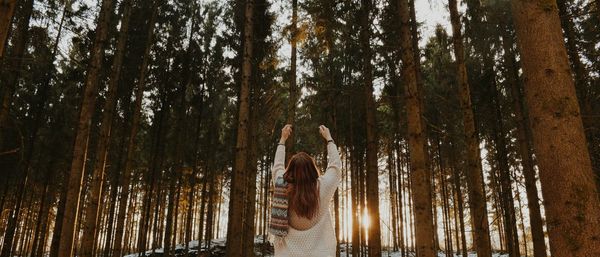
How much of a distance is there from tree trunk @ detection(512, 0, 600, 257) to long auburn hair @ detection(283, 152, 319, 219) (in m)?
1.53

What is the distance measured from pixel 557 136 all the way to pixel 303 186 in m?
1.73

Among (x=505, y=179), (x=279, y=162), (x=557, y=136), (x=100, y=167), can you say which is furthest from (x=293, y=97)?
(x=505, y=179)

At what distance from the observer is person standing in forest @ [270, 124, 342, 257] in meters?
2.74

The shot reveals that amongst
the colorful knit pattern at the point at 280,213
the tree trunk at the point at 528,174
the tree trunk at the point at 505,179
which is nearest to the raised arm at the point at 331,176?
the colorful knit pattern at the point at 280,213

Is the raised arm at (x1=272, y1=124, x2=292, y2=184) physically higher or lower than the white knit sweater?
higher

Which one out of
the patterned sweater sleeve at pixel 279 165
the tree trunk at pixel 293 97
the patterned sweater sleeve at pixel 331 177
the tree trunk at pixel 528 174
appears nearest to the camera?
the patterned sweater sleeve at pixel 331 177

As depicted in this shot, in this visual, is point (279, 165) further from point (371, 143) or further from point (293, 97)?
point (371, 143)

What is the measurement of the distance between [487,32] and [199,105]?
1246cm

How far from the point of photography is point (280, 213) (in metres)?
2.81

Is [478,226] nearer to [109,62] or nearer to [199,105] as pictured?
[109,62]

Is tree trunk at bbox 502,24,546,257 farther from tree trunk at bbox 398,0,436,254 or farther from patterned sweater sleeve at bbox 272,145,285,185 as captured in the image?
patterned sweater sleeve at bbox 272,145,285,185

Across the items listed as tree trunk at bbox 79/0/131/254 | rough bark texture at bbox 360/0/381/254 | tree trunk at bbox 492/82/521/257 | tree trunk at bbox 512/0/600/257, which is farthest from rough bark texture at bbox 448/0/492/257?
tree trunk at bbox 79/0/131/254

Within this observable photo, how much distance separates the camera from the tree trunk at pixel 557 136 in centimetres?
237

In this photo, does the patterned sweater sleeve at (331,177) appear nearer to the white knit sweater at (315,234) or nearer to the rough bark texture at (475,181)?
the white knit sweater at (315,234)
